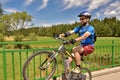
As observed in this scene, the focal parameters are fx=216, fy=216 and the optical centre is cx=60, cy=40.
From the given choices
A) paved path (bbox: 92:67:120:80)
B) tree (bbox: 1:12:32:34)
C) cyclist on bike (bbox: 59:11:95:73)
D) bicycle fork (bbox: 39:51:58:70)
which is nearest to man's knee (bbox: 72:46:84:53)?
cyclist on bike (bbox: 59:11:95:73)

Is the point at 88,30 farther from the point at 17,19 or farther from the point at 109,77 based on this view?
the point at 17,19

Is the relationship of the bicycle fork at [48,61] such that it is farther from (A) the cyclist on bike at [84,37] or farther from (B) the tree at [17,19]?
(B) the tree at [17,19]

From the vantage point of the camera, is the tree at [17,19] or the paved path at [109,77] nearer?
the paved path at [109,77]

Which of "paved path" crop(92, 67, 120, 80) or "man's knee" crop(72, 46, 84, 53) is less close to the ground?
"man's knee" crop(72, 46, 84, 53)

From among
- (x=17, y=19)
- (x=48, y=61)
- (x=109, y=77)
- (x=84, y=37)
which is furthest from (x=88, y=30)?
(x=17, y=19)

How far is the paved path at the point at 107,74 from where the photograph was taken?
6.69 m

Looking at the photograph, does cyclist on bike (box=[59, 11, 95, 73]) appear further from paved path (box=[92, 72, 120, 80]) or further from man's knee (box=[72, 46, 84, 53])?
paved path (box=[92, 72, 120, 80])

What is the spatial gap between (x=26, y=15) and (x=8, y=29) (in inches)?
337

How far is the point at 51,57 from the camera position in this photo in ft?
14.1

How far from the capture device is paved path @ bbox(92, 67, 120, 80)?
6686 millimetres

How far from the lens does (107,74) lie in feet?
23.9

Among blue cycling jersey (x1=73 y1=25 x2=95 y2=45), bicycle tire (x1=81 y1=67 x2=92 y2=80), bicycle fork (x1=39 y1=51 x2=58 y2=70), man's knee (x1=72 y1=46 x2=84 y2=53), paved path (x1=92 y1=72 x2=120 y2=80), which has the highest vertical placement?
blue cycling jersey (x1=73 y1=25 x2=95 y2=45)

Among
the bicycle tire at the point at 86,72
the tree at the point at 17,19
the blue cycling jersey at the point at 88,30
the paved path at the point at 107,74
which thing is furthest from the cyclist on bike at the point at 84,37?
the tree at the point at 17,19

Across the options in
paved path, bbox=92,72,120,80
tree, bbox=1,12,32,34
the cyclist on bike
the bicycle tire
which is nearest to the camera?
the cyclist on bike
